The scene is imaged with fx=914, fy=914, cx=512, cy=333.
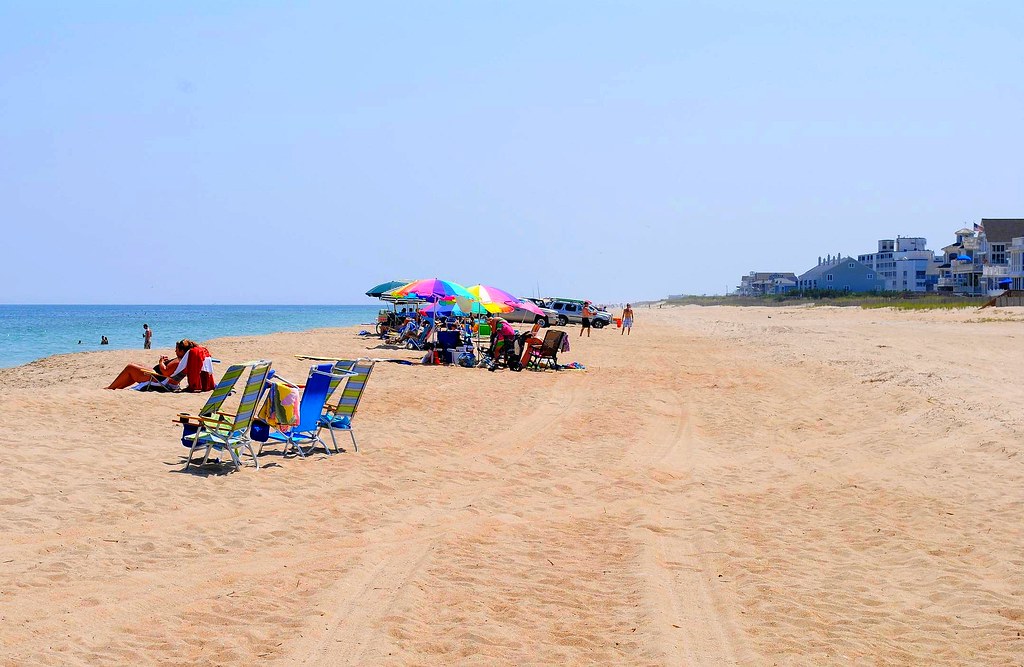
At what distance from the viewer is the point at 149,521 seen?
6547 millimetres

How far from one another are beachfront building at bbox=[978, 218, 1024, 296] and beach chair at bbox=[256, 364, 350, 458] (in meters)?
65.6

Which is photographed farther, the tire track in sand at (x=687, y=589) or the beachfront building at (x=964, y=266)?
the beachfront building at (x=964, y=266)

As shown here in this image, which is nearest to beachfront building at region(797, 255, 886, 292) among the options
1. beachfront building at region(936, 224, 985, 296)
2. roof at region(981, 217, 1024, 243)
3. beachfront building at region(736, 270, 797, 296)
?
beachfront building at region(936, 224, 985, 296)

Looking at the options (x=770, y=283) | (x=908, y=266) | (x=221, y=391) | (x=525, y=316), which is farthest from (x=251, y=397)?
(x=770, y=283)

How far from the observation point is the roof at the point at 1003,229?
69750 mm

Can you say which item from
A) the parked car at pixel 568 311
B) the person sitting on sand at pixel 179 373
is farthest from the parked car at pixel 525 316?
the person sitting on sand at pixel 179 373

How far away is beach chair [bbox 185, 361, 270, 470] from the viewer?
328 inches

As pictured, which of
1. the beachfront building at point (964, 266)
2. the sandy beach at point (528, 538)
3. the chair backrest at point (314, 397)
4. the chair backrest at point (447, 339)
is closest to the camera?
the sandy beach at point (528, 538)

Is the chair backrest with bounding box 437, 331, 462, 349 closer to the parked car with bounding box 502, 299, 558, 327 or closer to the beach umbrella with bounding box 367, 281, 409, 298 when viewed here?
the beach umbrella with bounding box 367, 281, 409, 298

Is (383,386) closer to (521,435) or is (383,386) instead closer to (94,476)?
(521,435)

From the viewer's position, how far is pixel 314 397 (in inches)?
380

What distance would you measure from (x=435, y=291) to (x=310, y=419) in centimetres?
1431

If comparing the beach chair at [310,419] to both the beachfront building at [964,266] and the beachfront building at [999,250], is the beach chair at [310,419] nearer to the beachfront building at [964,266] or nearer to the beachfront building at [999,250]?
the beachfront building at [999,250]

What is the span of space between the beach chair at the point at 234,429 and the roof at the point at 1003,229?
72865 mm
